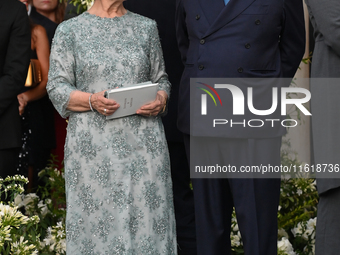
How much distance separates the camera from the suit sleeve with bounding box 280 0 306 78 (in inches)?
128

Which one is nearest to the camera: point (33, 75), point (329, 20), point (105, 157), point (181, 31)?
point (329, 20)

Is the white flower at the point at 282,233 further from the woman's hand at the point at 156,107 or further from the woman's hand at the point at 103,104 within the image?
the woman's hand at the point at 103,104

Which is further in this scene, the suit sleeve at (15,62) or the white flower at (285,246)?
the white flower at (285,246)

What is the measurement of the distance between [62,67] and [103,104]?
329mm

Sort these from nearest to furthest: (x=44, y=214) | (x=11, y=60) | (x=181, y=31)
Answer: (x=181, y=31) → (x=11, y=60) → (x=44, y=214)

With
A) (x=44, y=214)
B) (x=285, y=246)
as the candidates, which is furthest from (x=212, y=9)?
(x=44, y=214)

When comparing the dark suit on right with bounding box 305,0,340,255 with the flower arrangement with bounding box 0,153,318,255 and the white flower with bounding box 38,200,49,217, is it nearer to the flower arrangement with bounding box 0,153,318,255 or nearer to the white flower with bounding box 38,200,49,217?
the flower arrangement with bounding box 0,153,318,255

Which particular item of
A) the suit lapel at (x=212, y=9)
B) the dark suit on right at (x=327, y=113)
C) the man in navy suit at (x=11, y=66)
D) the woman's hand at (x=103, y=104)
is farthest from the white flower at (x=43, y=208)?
the dark suit on right at (x=327, y=113)

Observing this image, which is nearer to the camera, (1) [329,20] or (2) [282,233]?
(1) [329,20]

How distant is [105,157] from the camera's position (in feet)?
11.1

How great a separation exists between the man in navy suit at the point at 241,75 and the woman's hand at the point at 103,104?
389 mm

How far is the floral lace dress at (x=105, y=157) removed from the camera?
338cm

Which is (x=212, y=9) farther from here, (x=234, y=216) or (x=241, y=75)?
(x=234, y=216)

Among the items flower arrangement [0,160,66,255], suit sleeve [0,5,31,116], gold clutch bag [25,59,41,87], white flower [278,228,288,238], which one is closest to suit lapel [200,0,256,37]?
suit sleeve [0,5,31,116]
